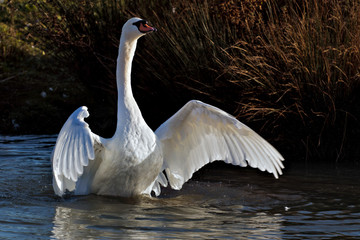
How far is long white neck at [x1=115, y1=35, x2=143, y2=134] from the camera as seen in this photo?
6.05 metres

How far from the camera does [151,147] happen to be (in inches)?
→ 241

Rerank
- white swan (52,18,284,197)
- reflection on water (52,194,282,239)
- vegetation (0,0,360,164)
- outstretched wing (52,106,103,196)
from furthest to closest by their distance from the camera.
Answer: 1. vegetation (0,0,360,164)
2. white swan (52,18,284,197)
3. outstretched wing (52,106,103,196)
4. reflection on water (52,194,282,239)

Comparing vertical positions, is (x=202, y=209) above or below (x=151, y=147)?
below

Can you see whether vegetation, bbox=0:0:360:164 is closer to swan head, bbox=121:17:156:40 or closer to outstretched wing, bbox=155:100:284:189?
outstretched wing, bbox=155:100:284:189

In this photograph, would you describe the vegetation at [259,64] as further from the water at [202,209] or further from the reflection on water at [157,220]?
the reflection on water at [157,220]

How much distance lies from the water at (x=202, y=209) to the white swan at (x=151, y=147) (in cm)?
16

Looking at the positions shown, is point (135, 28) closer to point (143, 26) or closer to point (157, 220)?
point (143, 26)

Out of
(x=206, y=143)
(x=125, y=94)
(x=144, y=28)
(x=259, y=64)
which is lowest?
(x=206, y=143)

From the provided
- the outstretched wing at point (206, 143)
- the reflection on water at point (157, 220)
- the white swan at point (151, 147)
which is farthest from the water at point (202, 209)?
the outstretched wing at point (206, 143)

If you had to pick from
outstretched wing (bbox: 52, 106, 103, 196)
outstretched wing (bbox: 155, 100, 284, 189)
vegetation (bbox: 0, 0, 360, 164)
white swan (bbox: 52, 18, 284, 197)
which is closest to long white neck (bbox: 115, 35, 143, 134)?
white swan (bbox: 52, 18, 284, 197)

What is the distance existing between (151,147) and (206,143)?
0.80 m

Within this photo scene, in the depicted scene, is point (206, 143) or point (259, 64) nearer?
point (206, 143)

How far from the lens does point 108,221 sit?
17.4 feet

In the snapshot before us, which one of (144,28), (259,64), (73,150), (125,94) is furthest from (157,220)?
(259,64)
